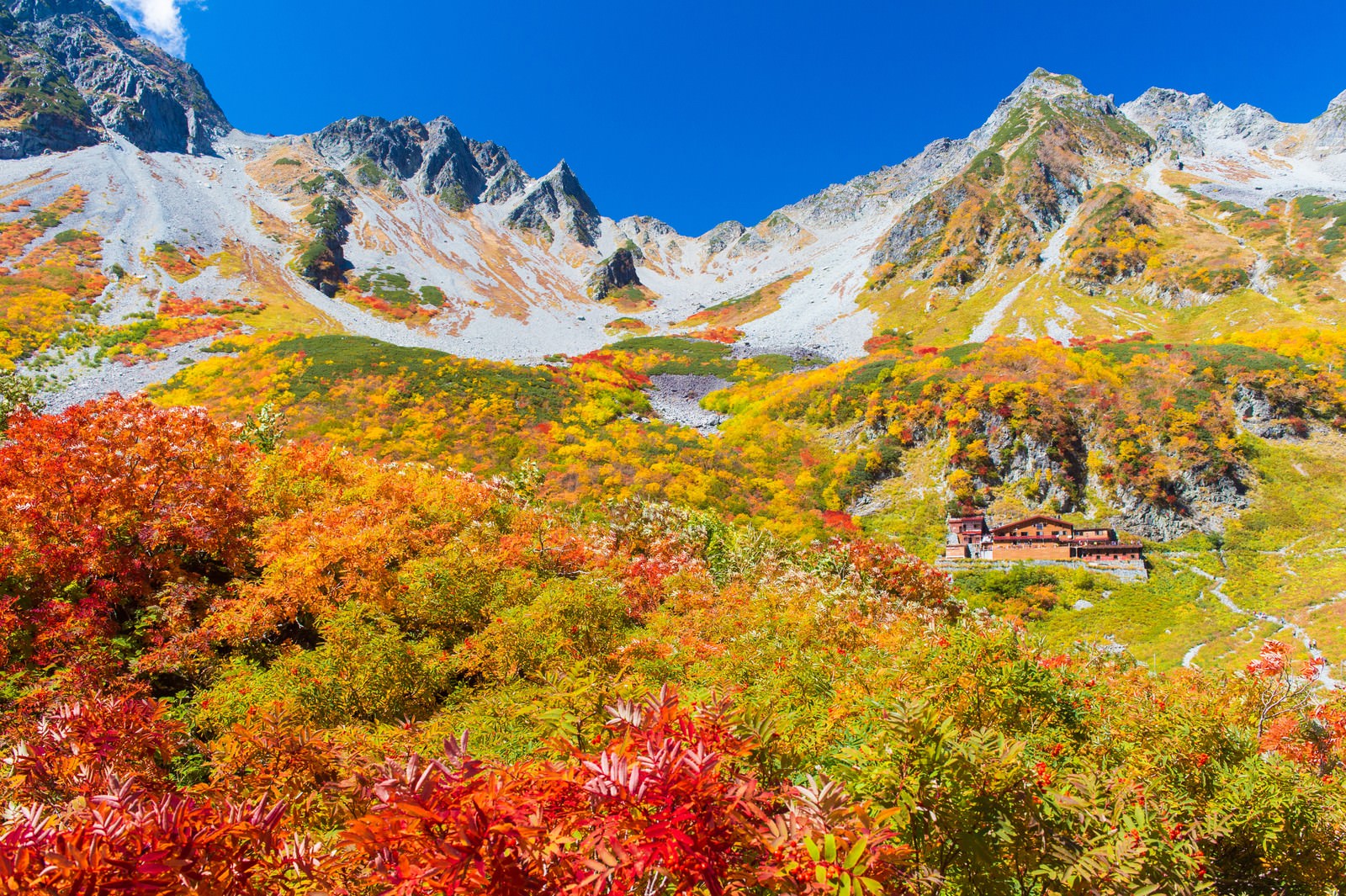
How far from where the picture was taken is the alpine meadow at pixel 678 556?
7.11 ft

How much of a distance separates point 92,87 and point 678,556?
172 m

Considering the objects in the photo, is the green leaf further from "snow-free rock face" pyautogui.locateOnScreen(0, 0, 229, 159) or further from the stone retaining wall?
"snow-free rock face" pyautogui.locateOnScreen(0, 0, 229, 159)

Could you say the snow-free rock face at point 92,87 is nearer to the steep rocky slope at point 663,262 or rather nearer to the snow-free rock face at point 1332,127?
the steep rocky slope at point 663,262

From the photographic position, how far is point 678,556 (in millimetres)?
17484

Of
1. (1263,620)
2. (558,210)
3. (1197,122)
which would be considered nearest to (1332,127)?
(1197,122)

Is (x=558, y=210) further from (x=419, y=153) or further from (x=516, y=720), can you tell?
(x=516, y=720)

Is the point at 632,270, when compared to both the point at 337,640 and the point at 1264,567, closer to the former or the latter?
the point at 1264,567

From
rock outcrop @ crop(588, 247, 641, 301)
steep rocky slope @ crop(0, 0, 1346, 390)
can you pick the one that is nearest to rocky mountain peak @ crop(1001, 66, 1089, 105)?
steep rocky slope @ crop(0, 0, 1346, 390)

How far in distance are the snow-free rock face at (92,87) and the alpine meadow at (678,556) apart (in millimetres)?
2373

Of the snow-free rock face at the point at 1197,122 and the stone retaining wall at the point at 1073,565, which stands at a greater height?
the snow-free rock face at the point at 1197,122

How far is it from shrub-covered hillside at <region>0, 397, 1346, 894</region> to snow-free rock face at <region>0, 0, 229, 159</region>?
435ft

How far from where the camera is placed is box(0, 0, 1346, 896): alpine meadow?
2.17 meters

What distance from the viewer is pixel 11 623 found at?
770cm

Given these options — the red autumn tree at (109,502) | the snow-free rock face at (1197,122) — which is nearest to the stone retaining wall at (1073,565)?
the red autumn tree at (109,502)
